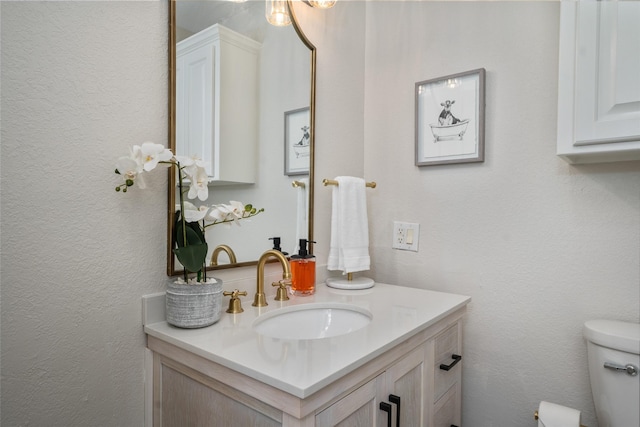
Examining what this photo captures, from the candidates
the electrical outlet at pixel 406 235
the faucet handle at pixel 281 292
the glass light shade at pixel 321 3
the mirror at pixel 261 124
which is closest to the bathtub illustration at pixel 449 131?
the electrical outlet at pixel 406 235

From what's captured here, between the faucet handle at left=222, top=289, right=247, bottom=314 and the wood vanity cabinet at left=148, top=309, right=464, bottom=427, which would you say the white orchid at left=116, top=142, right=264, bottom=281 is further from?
the wood vanity cabinet at left=148, top=309, right=464, bottom=427

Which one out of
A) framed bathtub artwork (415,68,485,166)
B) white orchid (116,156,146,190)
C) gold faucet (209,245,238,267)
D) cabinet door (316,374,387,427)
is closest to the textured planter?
gold faucet (209,245,238,267)

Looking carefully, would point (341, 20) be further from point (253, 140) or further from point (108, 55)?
point (108, 55)

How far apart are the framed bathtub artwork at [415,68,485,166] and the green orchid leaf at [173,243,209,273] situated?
3.07 ft

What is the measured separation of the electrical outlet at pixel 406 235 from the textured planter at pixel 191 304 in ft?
2.80

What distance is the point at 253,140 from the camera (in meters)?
1.18

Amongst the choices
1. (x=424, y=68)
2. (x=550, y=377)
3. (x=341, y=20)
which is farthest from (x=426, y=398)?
(x=341, y=20)

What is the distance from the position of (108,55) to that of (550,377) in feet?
5.12

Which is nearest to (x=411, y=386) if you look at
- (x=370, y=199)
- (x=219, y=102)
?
(x=370, y=199)

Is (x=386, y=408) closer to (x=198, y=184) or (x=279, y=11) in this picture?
(x=198, y=184)

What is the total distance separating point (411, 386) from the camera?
946 millimetres

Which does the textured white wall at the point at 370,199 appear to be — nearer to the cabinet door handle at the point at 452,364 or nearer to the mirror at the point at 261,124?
the mirror at the point at 261,124

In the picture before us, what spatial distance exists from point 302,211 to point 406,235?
0.45 metres

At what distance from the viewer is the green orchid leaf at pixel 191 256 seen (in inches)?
33.8
